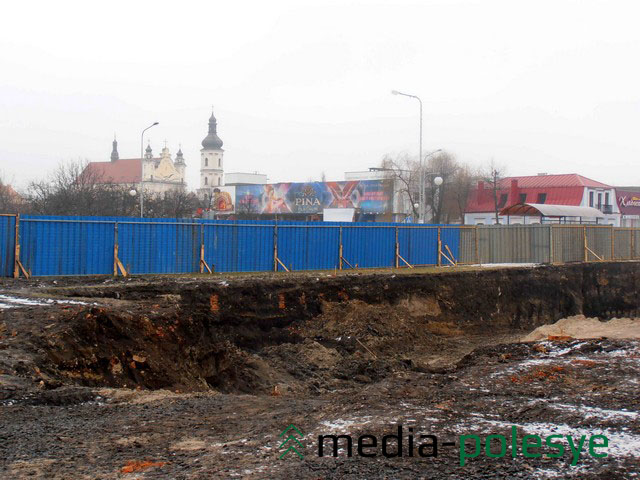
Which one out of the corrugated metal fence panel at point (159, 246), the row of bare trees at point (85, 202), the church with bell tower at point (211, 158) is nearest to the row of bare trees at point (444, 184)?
the row of bare trees at point (85, 202)

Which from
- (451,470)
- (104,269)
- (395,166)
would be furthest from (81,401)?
(395,166)

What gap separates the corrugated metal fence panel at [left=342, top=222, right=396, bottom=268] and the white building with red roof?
35.8 metres

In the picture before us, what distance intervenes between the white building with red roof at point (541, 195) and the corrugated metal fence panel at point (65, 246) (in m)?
45.3

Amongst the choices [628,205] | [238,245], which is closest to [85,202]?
[238,245]

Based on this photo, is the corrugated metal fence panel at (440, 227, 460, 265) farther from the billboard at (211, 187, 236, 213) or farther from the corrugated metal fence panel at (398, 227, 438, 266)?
the billboard at (211, 187, 236, 213)

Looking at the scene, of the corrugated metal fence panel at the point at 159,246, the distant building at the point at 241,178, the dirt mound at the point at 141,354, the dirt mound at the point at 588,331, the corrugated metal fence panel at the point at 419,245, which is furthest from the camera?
Result: the distant building at the point at 241,178

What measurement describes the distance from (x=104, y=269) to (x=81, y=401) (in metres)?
11.1

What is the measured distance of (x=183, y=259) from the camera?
65.0 ft

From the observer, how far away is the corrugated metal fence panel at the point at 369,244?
76.6 ft

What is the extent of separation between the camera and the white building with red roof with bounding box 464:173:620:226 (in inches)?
2317

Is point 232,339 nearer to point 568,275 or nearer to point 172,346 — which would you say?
point 172,346

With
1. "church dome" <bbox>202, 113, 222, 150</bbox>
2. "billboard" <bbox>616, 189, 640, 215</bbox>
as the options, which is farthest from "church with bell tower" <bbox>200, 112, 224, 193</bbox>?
"billboard" <bbox>616, 189, 640, 215</bbox>

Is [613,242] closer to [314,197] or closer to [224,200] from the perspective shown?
[314,197]

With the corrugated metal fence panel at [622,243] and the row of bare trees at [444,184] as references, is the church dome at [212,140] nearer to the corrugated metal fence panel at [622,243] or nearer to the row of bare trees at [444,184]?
the row of bare trees at [444,184]
